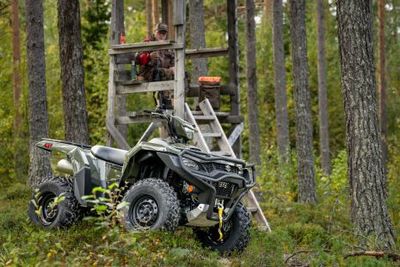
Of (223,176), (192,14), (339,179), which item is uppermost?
(192,14)

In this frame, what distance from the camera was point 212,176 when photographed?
8.75 meters

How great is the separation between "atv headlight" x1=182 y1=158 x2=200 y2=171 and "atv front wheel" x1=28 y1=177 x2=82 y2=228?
175cm

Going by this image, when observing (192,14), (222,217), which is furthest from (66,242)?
(192,14)

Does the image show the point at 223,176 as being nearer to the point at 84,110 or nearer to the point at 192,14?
the point at 84,110

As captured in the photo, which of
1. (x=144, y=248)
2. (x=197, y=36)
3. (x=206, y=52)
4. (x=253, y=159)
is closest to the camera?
(x=144, y=248)

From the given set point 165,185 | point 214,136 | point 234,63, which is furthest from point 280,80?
point 165,185

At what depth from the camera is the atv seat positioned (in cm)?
984

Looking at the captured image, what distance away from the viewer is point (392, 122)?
125ft

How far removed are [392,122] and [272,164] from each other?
682 inches

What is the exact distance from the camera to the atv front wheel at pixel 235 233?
367 inches

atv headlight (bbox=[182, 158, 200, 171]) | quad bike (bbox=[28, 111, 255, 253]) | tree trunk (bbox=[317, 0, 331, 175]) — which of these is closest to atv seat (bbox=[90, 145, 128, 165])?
quad bike (bbox=[28, 111, 255, 253])

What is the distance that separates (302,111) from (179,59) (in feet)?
19.3

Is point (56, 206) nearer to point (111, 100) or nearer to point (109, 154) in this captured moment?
point (109, 154)

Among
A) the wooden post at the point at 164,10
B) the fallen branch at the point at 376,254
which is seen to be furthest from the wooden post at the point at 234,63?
the fallen branch at the point at 376,254
